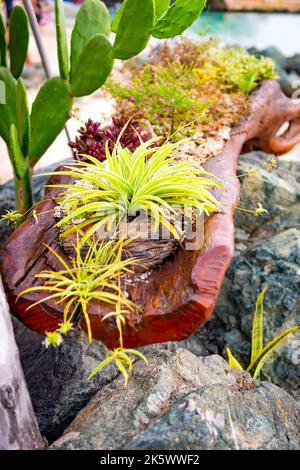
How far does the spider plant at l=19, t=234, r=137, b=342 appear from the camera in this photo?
6.21 ft

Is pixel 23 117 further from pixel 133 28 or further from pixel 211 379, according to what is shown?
pixel 211 379

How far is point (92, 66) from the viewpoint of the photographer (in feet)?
7.97

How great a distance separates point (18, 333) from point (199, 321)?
4.54 ft

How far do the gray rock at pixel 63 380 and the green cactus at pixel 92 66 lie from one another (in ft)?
4.30

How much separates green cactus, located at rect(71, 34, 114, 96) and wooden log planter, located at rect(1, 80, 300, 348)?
634 mm

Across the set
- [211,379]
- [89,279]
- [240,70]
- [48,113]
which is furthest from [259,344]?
[240,70]

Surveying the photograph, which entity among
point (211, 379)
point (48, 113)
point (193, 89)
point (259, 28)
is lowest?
point (211, 379)

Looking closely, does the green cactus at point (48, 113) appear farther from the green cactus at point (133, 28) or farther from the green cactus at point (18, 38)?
the green cactus at point (18, 38)

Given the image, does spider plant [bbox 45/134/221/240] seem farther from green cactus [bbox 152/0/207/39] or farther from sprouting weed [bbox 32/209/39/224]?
green cactus [bbox 152/0/207/39]

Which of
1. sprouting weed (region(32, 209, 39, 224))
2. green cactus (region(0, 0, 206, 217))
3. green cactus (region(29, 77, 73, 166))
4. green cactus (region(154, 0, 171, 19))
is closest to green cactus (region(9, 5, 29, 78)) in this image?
green cactus (region(0, 0, 206, 217))

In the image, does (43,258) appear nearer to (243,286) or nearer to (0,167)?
(243,286)

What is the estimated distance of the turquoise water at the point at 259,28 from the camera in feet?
36.8

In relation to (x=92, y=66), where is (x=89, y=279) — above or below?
below

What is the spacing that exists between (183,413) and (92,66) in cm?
175
